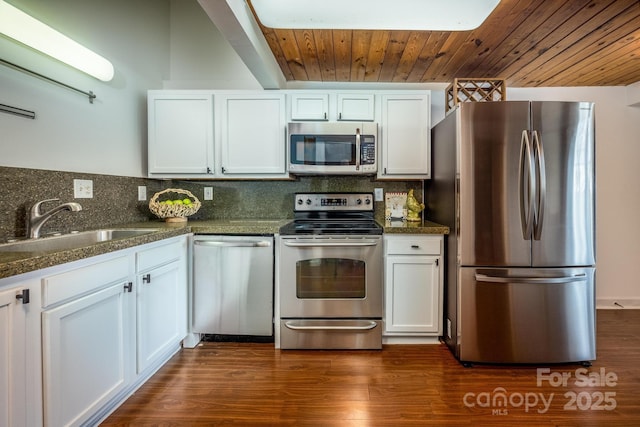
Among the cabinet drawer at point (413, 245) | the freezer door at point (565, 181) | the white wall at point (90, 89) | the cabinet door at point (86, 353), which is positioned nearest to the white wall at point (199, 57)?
the white wall at point (90, 89)

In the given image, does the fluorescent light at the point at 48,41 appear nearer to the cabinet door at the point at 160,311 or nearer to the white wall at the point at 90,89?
the white wall at the point at 90,89

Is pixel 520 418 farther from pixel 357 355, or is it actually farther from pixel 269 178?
pixel 269 178

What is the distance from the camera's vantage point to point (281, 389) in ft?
6.07

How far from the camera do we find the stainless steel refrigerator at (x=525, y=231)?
202 cm

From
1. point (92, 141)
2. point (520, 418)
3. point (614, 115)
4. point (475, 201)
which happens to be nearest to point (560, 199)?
point (475, 201)

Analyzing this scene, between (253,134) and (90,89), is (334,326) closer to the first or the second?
(253,134)

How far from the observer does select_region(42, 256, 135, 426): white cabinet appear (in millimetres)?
1210

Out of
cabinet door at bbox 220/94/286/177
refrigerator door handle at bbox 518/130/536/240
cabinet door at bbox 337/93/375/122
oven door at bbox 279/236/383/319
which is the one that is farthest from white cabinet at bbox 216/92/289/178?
refrigerator door handle at bbox 518/130/536/240

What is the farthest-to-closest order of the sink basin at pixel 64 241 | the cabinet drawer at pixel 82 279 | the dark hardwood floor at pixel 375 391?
the dark hardwood floor at pixel 375 391 → the sink basin at pixel 64 241 → the cabinet drawer at pixel 82 279

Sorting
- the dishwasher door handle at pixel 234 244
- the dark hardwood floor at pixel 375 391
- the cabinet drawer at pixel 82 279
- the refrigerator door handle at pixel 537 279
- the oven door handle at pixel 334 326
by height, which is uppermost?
the dishwasher door handle at pixel 234 244

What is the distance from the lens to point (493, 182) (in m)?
2.04

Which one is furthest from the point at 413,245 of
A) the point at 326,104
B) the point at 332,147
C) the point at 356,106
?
the point at 326,104

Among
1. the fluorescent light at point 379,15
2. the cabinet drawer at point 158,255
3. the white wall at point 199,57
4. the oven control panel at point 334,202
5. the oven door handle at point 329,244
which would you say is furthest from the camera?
the white wall at point 199,57

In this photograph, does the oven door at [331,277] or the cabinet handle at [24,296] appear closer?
the cabinet handle at [24,296]
